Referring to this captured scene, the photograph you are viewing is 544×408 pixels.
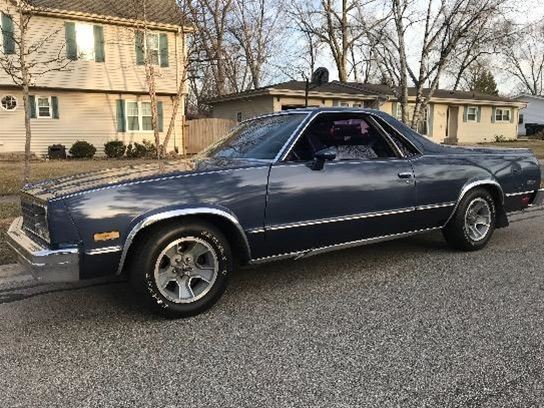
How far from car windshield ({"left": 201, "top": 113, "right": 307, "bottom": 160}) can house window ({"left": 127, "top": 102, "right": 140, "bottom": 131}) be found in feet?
59.6

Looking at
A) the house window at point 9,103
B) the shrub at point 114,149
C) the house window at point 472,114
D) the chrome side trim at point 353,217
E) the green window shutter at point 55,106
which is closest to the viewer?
the chrome side trim at point 353,217

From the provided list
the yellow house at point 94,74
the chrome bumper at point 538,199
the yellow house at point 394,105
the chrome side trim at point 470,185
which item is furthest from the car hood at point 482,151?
the yellow house at point 394,105

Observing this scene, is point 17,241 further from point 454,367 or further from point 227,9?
point 227,9

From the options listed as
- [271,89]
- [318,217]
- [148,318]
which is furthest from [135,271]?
[271,89]

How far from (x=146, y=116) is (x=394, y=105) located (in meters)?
15.0

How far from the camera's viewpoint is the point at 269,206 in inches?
159

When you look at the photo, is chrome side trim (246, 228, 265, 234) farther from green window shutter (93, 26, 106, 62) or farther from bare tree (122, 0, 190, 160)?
green window shutter (93, 26, 106, 62)

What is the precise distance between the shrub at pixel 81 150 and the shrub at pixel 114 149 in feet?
1.98

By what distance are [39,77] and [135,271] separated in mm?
18714

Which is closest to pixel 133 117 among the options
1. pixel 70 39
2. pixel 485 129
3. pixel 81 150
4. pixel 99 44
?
pixel 81 150

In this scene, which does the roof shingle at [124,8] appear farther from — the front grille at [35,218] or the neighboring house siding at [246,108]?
the front grille at [35,218]

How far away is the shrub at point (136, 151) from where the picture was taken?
2105 cm

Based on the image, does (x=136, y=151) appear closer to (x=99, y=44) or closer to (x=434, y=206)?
(x=99, y=44)

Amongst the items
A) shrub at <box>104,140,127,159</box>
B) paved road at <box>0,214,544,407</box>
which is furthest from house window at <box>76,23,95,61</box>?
paved road at <box>0,214,544,407</box>
